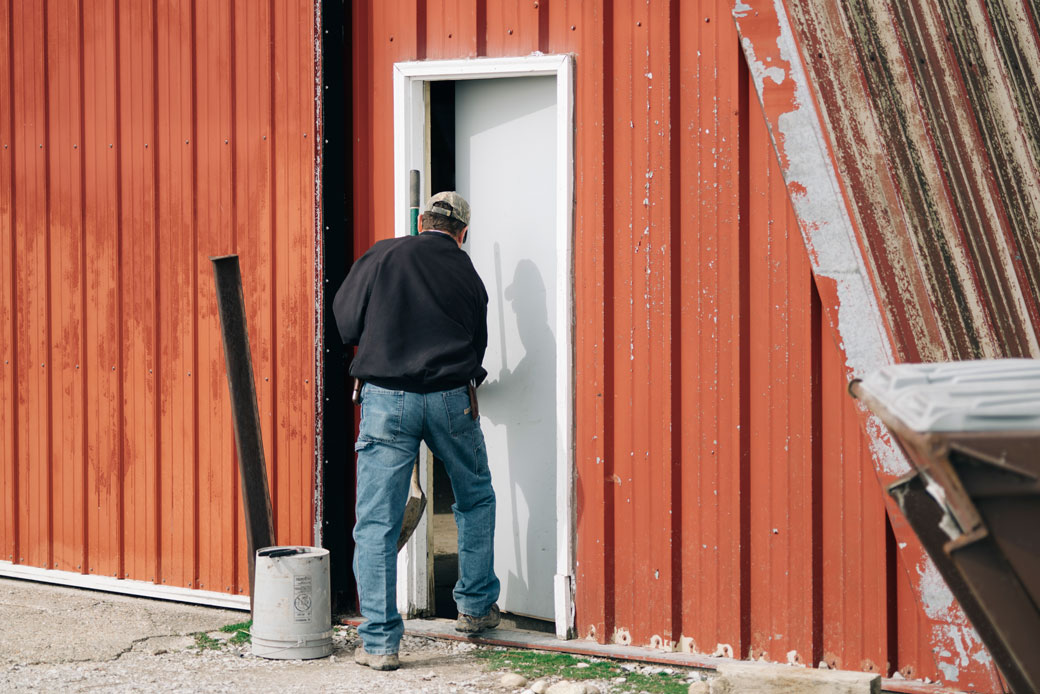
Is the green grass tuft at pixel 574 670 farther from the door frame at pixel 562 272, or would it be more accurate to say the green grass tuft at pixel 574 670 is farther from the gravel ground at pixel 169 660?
the door frame at pixel 562 272

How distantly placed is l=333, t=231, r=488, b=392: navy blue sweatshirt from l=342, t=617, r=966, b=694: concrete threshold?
120cm

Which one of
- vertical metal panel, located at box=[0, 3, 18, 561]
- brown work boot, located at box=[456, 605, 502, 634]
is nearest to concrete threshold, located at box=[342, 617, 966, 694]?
brown work boot, located at box=[456, 605, 502, 634]

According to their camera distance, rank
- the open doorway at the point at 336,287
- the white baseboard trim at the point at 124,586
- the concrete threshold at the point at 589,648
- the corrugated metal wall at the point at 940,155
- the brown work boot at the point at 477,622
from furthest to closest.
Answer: the white baseboard trim at the point at 124,586 < the open doorway at the point at 336,287 < the brown work boot at the point at 477,622 < the concrete threshold at the point at 589,648 < the corrugated metal wall at the point at 940,155

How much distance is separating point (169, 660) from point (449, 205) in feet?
7.62

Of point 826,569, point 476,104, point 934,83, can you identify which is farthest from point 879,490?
point 476,104

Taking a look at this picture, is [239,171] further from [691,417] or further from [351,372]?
[691,417]

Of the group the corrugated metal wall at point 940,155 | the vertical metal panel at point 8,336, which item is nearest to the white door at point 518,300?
the corrugated metal wall at point 940,155

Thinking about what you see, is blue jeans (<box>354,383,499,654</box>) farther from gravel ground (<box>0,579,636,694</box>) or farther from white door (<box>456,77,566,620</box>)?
white door (<box>456,77,566,620</box>)

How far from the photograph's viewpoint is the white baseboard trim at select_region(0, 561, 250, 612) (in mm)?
6898

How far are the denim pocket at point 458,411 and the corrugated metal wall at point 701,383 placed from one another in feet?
1.71

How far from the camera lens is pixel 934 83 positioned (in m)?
5.44

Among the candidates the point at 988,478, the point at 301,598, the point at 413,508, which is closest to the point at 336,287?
the point at 413,508

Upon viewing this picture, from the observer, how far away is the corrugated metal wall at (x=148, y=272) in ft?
22.0

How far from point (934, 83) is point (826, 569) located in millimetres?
1993
